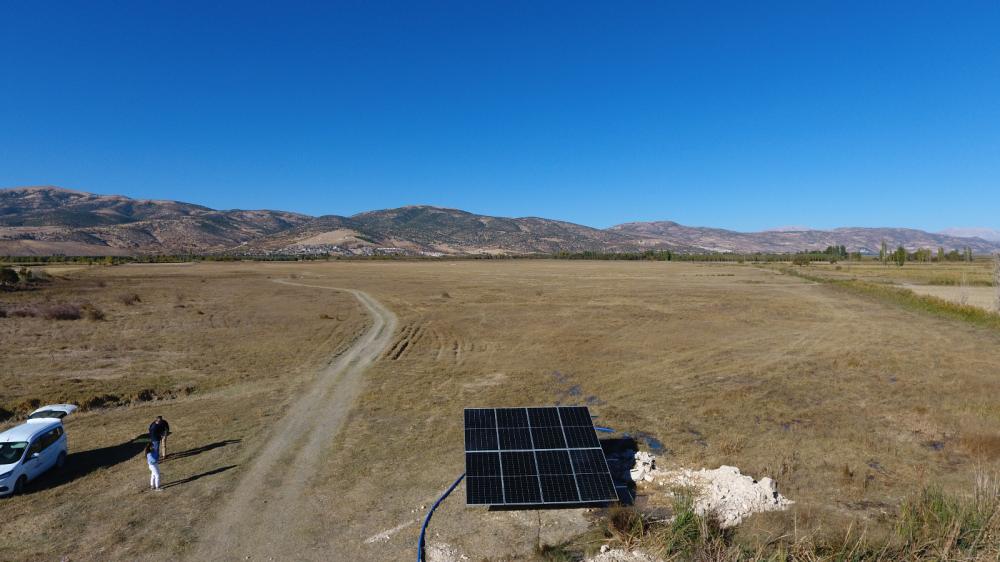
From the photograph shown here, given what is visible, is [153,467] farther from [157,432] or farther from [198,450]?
[198,450]

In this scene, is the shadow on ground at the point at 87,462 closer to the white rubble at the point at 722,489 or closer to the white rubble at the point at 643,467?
the white rubble at the point at 643,467

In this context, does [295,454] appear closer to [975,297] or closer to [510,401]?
[510,401]

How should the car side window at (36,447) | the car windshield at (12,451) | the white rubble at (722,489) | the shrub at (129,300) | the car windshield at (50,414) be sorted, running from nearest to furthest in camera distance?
the white rubble at (722,489) → the car windshield at (12,451) → the car side window at (36,447) → the car windshield at (50,414) → the shrub at (129,300)

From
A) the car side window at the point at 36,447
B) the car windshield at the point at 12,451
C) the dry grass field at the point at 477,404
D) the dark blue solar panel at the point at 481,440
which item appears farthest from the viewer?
the car side window at the point at 36,447

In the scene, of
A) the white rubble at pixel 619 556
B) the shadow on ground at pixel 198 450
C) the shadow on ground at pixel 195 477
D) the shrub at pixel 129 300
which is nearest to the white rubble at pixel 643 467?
the white rubble at pixel 619 556

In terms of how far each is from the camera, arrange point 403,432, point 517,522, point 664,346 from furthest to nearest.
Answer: point 664,346 < point 403,432 < point 517,522

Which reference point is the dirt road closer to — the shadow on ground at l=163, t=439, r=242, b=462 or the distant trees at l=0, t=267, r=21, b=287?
the shadow on ground at l=163, t=439, r=242, b=462

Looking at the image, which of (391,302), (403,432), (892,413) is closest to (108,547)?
(403,432)
